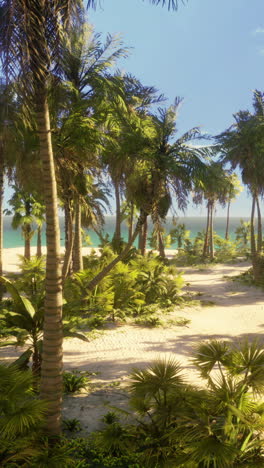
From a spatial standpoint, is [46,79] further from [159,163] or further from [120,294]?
[120,294]

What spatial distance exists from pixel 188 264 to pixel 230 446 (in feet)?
80.9

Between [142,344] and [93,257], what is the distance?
1146 centimetres

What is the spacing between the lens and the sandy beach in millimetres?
6035

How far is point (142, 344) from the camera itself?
912cm

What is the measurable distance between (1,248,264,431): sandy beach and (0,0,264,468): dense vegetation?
481 millimetres

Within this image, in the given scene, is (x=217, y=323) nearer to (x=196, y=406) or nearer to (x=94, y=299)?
(x=94, y=299)

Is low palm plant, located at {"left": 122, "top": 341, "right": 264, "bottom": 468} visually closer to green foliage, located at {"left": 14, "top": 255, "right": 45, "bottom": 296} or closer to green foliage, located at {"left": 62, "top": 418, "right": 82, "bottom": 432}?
green foliage, located at {"left": 62, "top": 418, "right": 82, "bottom": 432}

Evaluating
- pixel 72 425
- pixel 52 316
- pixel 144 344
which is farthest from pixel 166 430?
pixel 144 344

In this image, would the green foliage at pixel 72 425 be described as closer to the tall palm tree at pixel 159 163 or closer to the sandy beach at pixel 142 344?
the sandy beach at pixel 142 344

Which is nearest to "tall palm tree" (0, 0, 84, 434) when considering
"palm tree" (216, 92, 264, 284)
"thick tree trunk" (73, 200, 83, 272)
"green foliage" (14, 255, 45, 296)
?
"thick tree trunk" (73, 200, 83, 272)

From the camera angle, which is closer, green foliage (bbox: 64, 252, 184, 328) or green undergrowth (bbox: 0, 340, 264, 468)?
green undergrowth (bbox: 0, 340, 264, 468)

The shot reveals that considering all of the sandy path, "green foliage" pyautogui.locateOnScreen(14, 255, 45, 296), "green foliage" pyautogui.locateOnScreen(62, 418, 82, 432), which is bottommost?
the sandy path

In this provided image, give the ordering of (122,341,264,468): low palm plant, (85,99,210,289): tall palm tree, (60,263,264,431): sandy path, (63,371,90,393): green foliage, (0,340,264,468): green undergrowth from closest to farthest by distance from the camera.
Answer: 1. (122,341,264,468): low palm plant
2. (0,340,264,468): green undergrowth
3. (60,263,264,431): sandy path
4. (63,371,90,393): green foliage
5. (85,99,210,289): tall palm tree

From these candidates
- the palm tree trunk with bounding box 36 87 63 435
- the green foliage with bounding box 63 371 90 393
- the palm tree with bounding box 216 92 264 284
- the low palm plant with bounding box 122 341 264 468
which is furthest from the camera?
the palm tree with bounding box 216 92 264 284
